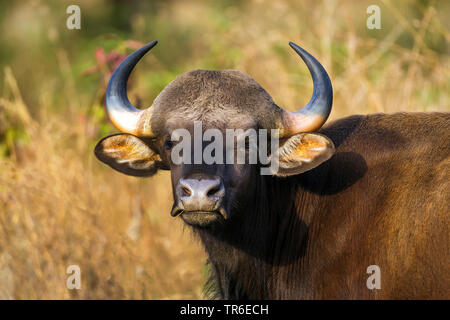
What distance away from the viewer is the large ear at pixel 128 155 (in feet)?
14.5

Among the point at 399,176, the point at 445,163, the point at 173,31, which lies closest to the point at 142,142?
the point at 399,176

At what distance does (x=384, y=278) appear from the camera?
3838 mm

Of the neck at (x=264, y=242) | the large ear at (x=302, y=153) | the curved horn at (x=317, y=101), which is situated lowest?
the neck at (x=264, y=242)

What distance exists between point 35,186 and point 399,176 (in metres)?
3.70

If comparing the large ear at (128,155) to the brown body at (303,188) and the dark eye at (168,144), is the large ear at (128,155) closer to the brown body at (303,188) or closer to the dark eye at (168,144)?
the brown body at (303,188)

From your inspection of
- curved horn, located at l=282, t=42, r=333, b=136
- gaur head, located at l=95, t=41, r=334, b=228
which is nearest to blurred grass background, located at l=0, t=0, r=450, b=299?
gaur head, located at l=95, t=41, r=334, b=228

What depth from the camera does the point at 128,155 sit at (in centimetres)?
445

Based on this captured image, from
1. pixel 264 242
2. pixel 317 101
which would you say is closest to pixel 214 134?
pixel 317 101

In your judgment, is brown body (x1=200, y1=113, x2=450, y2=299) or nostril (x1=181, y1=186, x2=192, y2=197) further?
brown body (x1=200, y1=113, x2=450, y2=299)

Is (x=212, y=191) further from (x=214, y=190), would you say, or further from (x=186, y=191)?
(x=186, y=191)

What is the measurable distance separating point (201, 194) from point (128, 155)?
3.48 ft

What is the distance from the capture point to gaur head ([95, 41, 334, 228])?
383cm

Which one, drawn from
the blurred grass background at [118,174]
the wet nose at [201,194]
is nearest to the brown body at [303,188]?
the wet nose at [201,194]

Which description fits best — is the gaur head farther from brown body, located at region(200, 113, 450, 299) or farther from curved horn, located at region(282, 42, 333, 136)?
brown body, located at region(200, 113, 450, 299)
